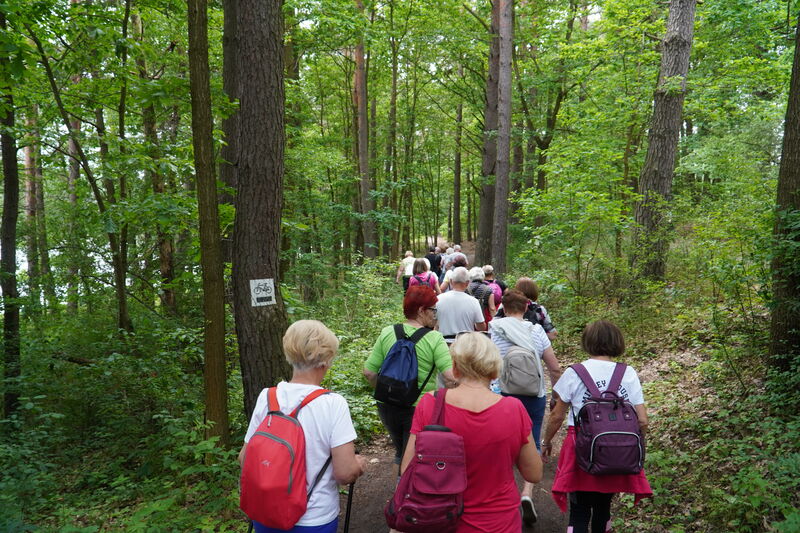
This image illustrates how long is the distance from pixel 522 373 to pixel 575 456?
3.12ft

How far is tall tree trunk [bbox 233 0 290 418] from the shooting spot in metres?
4.51

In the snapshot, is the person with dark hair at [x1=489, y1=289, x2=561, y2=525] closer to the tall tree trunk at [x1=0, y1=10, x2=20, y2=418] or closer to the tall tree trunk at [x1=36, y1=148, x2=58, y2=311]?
the tall tree trunk at [x1=0, y1=10, x2=20, y2=418]

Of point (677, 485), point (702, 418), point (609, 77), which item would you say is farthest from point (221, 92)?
point (609, 77)

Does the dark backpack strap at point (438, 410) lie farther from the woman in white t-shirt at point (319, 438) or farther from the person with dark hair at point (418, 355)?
the person with dark hair at point (418, 355)

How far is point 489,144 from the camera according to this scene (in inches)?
580

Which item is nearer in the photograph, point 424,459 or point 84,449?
point 424,459

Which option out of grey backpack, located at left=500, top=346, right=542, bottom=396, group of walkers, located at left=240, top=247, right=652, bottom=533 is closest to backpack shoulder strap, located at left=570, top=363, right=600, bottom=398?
group of walkers, located at left=240, top=247, right=652, bottom=533

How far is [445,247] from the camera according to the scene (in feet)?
50.6

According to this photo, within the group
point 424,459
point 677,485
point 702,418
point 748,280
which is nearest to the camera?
point 424,459

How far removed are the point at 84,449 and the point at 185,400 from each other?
5.34 ft

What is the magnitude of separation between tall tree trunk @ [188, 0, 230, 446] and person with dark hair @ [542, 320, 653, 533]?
3026 millimetres

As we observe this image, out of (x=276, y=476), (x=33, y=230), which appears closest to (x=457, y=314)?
(x=276, y=476)

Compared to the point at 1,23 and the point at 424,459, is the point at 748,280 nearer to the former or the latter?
the point at 424,459

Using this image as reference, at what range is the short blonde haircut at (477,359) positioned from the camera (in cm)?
244
